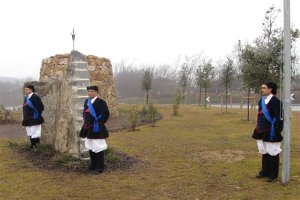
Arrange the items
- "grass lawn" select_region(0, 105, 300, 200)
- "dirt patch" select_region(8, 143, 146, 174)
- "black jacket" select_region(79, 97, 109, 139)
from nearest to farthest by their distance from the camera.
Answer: "grass lawn" select_region(0, 105, 300, 200) → "black jacket" select_region(79, 97, 109, 139) → "dirt patch" select_region(8, 143, 146, 174)

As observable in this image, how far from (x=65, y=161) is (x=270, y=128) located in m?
4.08

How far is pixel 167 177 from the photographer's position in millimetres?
7223

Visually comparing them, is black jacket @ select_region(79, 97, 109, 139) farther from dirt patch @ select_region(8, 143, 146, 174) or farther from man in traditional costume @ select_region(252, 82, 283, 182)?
man in traditional costume @ select_region(252, 82, 283, 182)

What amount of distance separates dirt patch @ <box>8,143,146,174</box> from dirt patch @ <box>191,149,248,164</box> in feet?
4.85

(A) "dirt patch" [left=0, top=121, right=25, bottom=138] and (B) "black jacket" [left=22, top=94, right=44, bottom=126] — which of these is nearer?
(B) "black jacket" [left=22, top=94, right=44, bottom=126]

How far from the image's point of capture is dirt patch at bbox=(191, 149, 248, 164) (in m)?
8.84

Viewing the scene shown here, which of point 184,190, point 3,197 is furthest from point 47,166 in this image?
point 184,190

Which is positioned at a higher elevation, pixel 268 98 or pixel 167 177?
pixel 268 98

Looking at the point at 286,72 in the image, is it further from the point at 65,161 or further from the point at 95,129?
the point at 65,161

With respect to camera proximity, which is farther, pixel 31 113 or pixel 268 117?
pixel 31 113

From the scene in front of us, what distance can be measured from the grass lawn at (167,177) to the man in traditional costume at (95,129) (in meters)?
0.33

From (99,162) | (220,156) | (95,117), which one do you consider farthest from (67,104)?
(220,156)

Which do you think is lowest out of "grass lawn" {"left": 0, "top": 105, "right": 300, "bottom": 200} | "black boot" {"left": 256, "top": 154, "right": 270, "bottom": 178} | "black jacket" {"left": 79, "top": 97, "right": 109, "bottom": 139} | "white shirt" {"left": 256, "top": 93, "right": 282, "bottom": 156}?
"grass lawn" {"left": 0, "top": 105, "right": 300, "bottom": 200}

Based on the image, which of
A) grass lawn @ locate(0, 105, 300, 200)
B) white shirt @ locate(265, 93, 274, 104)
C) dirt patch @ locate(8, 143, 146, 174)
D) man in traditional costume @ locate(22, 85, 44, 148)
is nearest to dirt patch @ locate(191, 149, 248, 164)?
grass lawn @ locate(0, 105, 300, 200)
